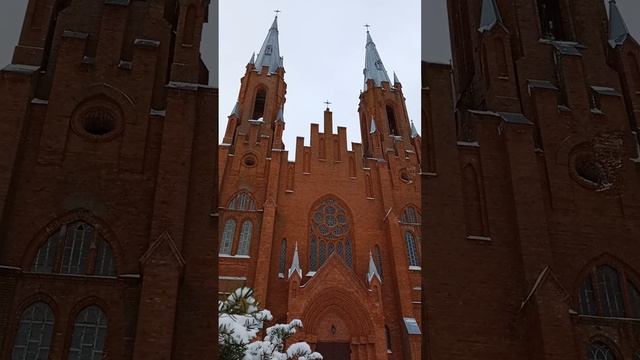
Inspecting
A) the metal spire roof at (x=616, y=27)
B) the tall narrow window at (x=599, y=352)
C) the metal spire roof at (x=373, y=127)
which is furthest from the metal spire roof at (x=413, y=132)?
the tall narrow window at (x=599, y=352)

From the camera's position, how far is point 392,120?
4428cm

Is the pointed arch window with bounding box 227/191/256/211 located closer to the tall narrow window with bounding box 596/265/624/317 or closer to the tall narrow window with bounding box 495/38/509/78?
the tall narrow window with bounding box 495/38/509/78

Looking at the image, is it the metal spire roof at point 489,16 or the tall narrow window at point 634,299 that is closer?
the tall narrow window at point 634,299

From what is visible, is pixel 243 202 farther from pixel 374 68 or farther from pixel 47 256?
pixel 47 256

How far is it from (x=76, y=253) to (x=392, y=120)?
108 ft

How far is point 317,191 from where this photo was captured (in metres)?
36.2

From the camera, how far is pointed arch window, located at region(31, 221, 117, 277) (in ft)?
42.8

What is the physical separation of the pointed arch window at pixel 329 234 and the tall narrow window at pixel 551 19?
17261 millimetres

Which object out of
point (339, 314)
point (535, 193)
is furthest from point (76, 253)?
point (339, 314)

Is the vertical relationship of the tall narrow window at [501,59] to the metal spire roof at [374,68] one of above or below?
below

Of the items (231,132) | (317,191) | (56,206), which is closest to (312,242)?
(317,191)

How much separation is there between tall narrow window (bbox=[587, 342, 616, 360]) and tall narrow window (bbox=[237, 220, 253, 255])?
21969 millimetres

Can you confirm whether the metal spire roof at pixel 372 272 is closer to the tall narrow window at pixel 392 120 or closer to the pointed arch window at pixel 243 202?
the pointed arch window at pixel 243 202

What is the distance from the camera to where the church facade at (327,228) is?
3105 centimetres
